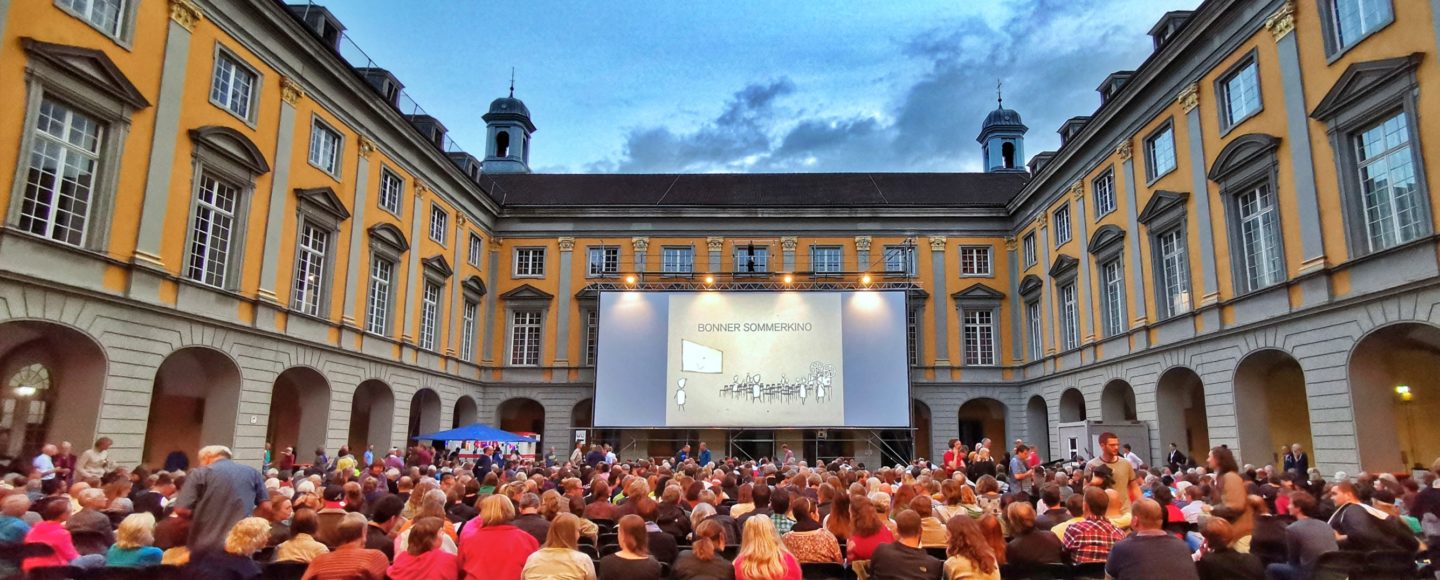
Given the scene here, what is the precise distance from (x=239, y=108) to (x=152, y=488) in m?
9.24

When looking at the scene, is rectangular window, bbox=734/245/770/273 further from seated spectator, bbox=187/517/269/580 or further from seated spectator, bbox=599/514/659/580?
seated spectator, bbox=187/517/269/580

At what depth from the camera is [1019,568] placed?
5.34m

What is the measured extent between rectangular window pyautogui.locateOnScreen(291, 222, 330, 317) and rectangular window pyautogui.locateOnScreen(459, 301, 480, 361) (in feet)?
23.8

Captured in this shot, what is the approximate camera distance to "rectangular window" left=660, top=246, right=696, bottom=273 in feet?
90.5

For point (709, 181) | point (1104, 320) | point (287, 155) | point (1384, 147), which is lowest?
point (1104, 320)

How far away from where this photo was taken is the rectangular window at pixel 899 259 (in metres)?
27.0

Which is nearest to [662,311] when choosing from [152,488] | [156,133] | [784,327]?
[784,327]

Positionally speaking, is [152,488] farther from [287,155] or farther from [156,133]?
[287,155]

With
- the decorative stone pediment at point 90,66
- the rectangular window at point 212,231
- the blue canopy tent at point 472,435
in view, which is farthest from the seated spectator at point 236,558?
the blue canopy tent at point 472,435

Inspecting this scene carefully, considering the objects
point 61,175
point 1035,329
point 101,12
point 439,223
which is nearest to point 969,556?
point 61,175

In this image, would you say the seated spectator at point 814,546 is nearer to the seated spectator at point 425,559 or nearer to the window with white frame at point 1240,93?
the seated spectator at point 425,559

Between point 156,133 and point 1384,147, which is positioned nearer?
point 1384,147

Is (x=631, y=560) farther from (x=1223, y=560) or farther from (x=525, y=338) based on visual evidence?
(x=525, y=338)

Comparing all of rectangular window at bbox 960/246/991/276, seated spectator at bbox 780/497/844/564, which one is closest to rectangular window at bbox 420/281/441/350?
rectangular window at bbox 960/246/991/276
